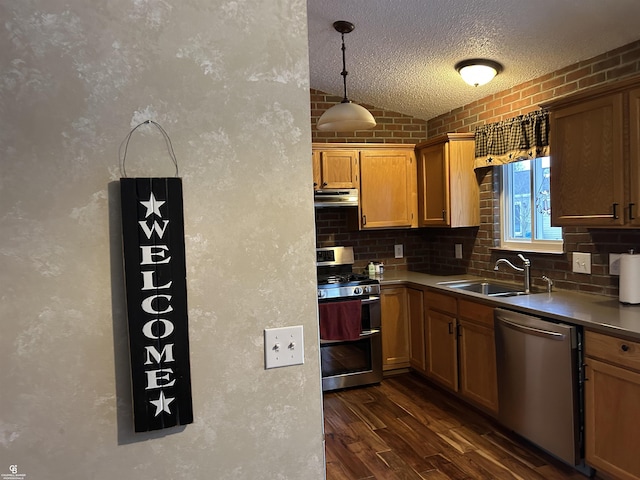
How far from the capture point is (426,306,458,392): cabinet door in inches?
133

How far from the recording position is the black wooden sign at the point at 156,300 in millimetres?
1121

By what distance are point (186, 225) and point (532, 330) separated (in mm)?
2101

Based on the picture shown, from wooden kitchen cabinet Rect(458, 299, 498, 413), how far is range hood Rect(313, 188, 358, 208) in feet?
4.33

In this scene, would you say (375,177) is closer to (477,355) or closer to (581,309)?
(477,355)

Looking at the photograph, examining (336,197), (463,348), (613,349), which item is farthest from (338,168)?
(613,349)

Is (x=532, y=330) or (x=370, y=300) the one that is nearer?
(x=532, y=330)

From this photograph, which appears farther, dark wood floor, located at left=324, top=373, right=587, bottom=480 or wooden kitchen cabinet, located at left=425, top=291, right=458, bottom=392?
wooden kitchen cabinet, located at left=425, top=291, right=458, bottom=392

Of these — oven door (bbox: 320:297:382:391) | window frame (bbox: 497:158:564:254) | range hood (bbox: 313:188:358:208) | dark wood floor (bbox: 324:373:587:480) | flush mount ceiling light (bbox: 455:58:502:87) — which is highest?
flush mount ceiling light (bbox: 455:58:502:87)

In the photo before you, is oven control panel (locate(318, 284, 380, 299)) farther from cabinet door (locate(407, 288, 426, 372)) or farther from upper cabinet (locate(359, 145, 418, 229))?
upper cabinet (locate(359, 145, 418, 229))

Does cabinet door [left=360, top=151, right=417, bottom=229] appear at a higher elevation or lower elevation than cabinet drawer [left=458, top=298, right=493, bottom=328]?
higher

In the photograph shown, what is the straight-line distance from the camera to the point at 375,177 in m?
4.16

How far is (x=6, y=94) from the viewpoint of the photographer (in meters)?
1.06

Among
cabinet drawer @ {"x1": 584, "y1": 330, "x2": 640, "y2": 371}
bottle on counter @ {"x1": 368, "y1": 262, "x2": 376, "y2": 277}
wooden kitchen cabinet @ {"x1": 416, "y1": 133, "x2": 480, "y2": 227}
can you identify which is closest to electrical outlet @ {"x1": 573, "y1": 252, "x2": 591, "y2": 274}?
cabinet drawer @ {"x1": 584, "y1": 330, "x2": 640, "y2": 371}

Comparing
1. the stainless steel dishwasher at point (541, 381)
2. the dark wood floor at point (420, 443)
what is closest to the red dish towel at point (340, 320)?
the dark wood floor at point (420, 443)
